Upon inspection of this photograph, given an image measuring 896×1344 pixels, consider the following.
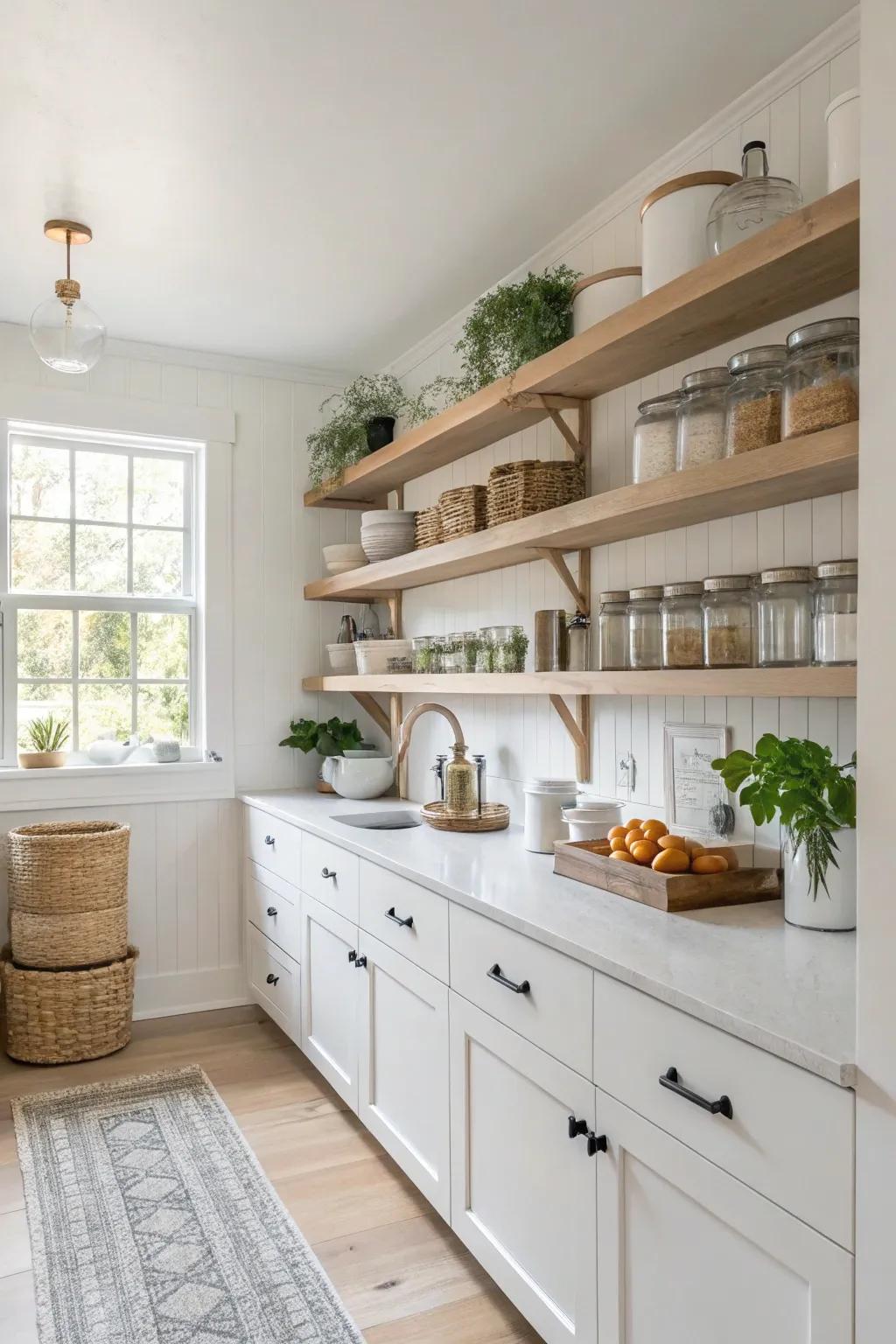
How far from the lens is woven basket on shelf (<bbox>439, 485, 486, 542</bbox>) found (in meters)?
2.94

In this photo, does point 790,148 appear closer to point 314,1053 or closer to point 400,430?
point 400,430

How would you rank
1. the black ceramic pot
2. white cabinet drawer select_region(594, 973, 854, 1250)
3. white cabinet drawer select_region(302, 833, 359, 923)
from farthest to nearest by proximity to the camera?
the black ceramic pot → white cabinet drawer select_region(302, 833, 359, 923) → white cabinet drawer select_region(594, 973, 854, 1250)

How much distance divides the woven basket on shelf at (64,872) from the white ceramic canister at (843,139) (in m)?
3.00

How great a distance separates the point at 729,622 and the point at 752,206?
0.81m

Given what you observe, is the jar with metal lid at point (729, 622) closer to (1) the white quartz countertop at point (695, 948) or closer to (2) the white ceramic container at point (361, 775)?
(1) the white quartz countertop at point (695, 948)

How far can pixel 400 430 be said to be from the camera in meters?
3.92

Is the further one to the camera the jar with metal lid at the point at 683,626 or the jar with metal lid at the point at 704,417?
the jar with metal lid at the point at 683,626

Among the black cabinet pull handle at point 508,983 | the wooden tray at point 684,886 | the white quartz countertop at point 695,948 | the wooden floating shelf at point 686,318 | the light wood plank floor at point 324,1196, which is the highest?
the wooden floating shelf at point 686,318

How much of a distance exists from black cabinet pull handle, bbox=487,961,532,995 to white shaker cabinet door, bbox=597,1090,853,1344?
0.27m

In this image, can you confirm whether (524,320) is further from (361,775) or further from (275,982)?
(275,982)

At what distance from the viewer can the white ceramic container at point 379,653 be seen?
3.66 m

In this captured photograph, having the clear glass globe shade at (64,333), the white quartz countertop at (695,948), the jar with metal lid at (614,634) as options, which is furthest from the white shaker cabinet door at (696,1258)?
the clear glass globe shade at (64,333)

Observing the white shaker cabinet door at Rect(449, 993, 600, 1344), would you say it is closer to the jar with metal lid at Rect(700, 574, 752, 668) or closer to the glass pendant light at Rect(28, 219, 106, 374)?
the jar with metal lid at Rect(700, 574, 752, 668)

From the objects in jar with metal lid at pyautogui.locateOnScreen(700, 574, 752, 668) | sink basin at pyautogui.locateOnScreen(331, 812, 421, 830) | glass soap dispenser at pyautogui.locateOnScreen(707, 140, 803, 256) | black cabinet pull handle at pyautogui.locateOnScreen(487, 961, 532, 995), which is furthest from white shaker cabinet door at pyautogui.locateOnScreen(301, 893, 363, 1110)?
glass soap dispenser at pyautogui.locateOnScreen(707, 140, 803, 256)
